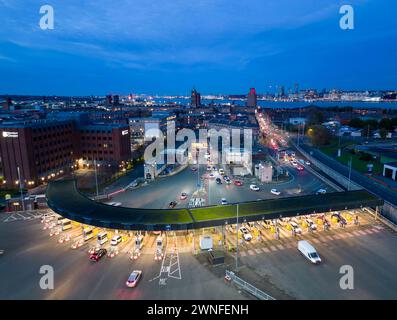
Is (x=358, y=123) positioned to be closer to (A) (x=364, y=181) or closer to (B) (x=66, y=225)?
(A) (x=364, y=181)

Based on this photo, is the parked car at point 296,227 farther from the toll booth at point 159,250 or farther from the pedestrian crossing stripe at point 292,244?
the toll booth at point 159,250

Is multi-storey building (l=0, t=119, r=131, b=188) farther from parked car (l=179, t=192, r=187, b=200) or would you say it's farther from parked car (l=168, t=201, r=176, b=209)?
parked car (l=168, t=201, r=176, b=209)

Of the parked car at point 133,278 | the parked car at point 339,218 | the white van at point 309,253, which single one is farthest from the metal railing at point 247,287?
the parked car at point 339,218

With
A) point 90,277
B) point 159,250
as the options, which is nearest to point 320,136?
point 159,250

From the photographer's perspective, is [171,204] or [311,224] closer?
[311,224]

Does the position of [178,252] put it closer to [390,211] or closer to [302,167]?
[390,211]
